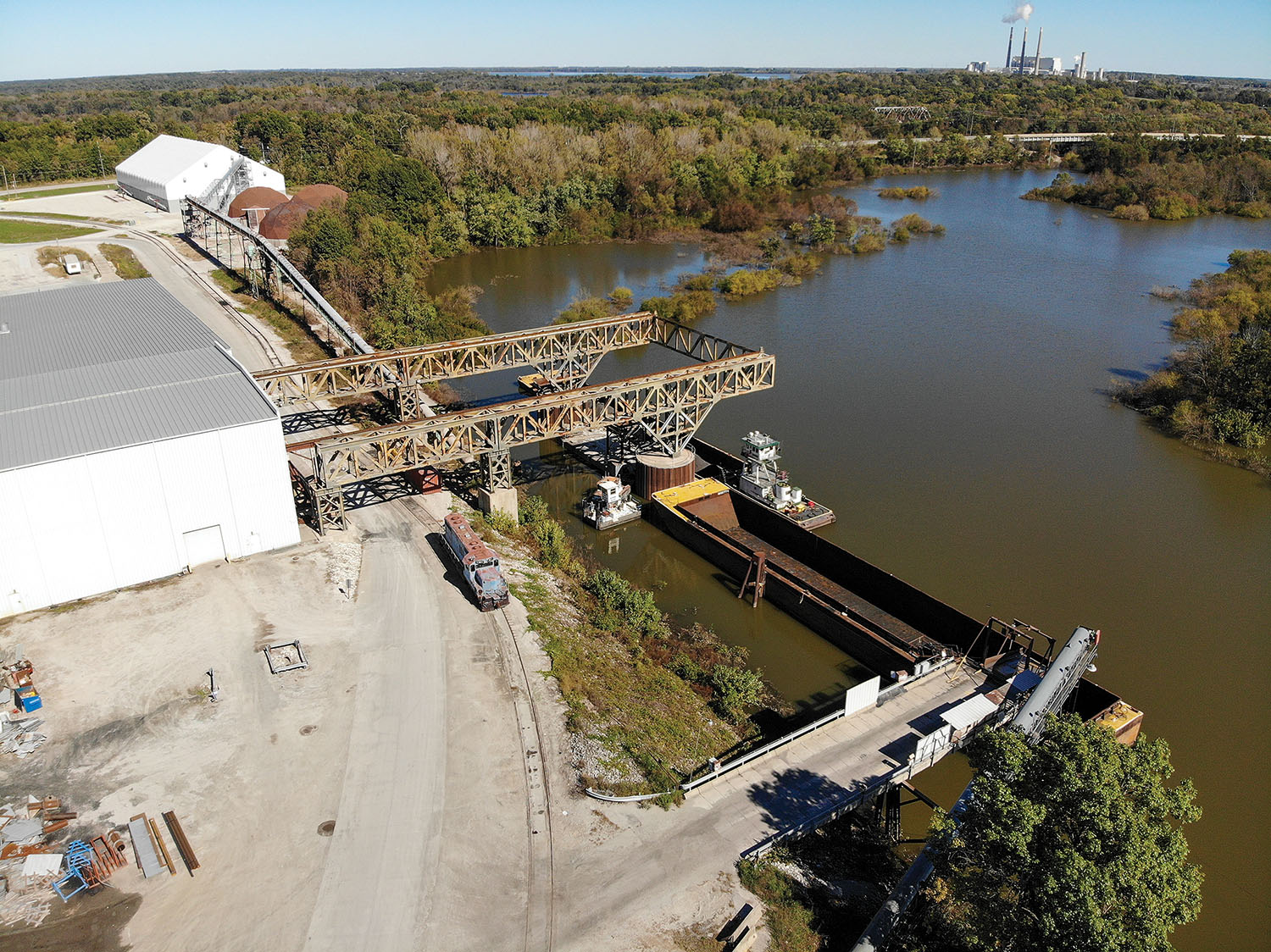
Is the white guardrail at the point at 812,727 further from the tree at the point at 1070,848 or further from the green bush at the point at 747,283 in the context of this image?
the green bush at the point at 747,283

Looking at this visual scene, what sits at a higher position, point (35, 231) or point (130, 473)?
point (35, 231)

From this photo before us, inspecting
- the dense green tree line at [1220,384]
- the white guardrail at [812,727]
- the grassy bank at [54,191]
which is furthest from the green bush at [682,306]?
the grassy bank at [54,191]

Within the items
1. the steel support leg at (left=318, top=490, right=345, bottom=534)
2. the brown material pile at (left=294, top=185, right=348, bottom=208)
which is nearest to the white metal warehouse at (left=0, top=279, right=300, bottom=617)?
the steel support leg at (left=318, top=490, right=345, bottom=534)

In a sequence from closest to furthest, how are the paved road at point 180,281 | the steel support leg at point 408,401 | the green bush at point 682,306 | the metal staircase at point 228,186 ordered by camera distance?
the steel support leg at point 408,401
the paved road at point 180,281
the green bush at point 682,306
the metal staircase at point 228,186

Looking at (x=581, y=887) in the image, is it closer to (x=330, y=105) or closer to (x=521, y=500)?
(x=521, y=500)

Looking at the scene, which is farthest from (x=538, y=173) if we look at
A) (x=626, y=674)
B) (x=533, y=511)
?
(x=626, y=674)

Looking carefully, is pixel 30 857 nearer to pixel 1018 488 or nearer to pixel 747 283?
pixel 1018 488

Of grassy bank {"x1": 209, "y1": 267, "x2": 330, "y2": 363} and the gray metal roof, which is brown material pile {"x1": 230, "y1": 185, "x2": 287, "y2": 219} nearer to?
grassy bank {"x1": 209, "y1": 267, "x2": 330, "y2": 363}

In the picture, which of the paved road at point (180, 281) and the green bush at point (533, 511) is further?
the paved road at point (180, 281)
